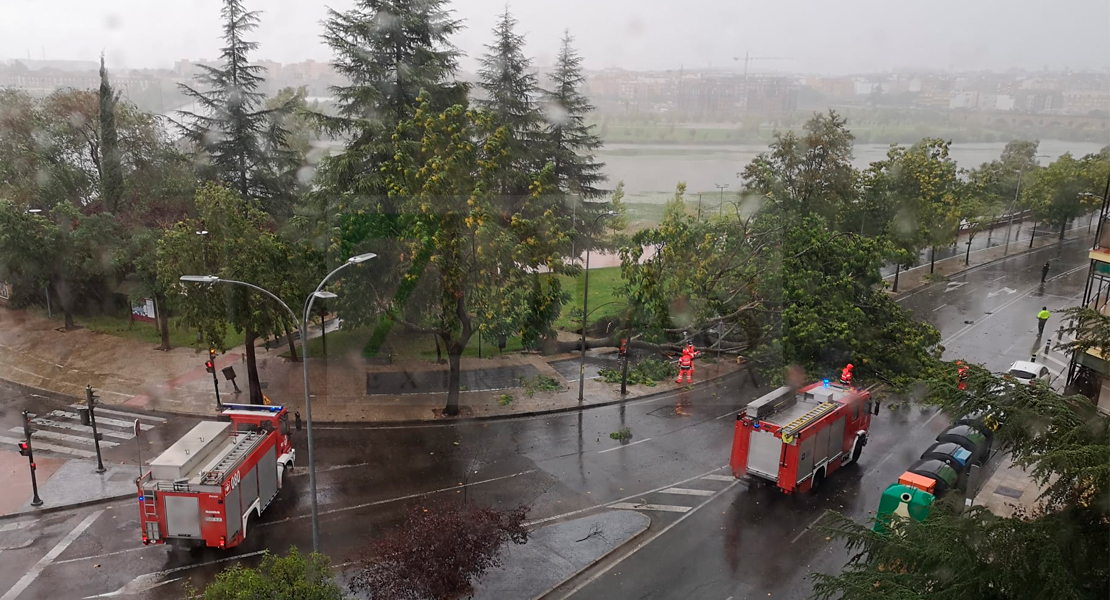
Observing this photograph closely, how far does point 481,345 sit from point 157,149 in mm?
17151

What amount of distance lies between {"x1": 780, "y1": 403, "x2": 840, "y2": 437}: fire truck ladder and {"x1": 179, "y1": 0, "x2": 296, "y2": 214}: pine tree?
80.9 feet

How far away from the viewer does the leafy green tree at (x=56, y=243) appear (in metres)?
29.3

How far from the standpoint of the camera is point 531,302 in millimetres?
23594

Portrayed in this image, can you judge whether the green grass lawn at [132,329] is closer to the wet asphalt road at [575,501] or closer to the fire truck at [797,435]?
the wet asphalt road at [575,501]

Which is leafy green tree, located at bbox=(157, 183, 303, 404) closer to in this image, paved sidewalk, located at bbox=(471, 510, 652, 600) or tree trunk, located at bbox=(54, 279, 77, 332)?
paved sidewalk, located at bbox=(471, 510, 652, 600)

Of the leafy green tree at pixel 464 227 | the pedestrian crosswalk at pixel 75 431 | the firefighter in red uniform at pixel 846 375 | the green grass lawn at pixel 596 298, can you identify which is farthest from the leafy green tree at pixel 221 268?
the firefighter in red uniform at pixel 846 375

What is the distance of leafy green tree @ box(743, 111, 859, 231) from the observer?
39.1 metres

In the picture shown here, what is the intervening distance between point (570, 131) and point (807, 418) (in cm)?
2254

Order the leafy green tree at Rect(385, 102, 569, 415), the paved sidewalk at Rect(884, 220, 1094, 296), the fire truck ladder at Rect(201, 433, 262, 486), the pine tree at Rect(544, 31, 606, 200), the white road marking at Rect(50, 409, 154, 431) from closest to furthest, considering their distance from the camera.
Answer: the fire truck ladder at Rect(201, 433, 262, 486) → the leafy green tree at Rect(385, 102, 569, 415) → the white road marking at Rect(50, 409, 154, 431) → the pine tree at Rect(544, 31, 606, 200) → the paved sidewalk at Rect(884, 220, 1094, 296)

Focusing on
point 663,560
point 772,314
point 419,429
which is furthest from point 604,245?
point 663,560

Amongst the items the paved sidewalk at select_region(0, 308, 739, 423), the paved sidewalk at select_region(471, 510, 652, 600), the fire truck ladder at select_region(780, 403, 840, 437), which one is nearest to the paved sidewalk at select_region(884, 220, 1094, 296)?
the paved sidewalk at select_region(0, 308, 739, 423)

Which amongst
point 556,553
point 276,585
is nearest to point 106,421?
point 556,553

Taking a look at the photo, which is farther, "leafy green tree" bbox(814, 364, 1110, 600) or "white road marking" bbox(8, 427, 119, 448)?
"white road marking" bbox(8, 427, 119, 448)

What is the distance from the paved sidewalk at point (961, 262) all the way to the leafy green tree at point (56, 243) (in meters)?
36.3
